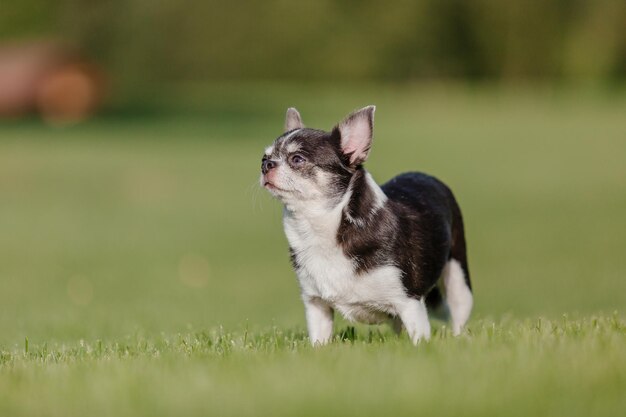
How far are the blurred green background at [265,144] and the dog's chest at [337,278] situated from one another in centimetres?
66

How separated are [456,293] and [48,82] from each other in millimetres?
38836

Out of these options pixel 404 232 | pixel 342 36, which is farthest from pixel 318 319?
pixel 342 36

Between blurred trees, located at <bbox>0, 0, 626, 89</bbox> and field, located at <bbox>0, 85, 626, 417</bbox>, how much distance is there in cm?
530

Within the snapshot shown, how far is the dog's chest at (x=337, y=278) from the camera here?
6836 millimetres

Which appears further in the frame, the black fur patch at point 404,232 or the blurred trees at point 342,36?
the blurred trees at point 342,36

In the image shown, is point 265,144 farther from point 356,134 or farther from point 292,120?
point 356,134

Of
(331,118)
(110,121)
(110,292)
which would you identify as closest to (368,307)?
(110,292)

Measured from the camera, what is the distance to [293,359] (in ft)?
20.0

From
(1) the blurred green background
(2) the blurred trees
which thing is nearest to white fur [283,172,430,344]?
(1) the blurred green background

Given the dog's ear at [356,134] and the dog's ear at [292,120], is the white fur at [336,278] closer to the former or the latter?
the dog's ear at [356,134]

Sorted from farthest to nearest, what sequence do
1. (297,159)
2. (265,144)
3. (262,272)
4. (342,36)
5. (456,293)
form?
(342,36) → (265,144) → (262,272) → (456,293) → (297,159)

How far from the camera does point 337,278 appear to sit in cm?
683

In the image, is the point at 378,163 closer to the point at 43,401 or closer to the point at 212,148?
the point at 212,148

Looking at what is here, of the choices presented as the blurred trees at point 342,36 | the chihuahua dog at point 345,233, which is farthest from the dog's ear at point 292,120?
the blurred trees at point 342,36
